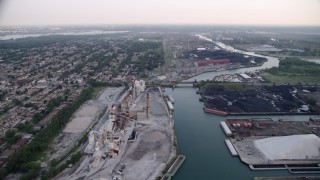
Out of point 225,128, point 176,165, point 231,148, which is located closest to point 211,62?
point 225,128

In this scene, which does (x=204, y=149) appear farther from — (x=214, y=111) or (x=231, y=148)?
(x=214, y=111)

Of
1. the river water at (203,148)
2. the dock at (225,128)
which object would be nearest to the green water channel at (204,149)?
the river water at (203,148)

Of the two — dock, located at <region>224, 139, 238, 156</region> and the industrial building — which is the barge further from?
the industrial building

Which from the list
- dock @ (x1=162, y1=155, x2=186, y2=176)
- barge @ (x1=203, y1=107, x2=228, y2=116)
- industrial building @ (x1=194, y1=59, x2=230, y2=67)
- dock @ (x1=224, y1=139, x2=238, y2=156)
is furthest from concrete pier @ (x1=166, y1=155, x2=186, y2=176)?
industrial building @ (x1=194, y1=59, x2=230, y2=67)

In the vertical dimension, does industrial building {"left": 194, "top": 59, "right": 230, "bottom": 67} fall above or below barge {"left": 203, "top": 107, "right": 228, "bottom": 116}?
above

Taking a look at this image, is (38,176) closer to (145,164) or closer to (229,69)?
(145,164)

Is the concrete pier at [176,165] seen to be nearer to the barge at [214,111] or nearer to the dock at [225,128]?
the dock at [225,128]

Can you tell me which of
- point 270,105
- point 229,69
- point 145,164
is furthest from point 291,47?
point 145,164

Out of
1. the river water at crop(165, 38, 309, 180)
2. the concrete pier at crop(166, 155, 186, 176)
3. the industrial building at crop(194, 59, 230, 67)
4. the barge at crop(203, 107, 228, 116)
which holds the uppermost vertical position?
the industrial building at crop(194, 59, 230, 67)

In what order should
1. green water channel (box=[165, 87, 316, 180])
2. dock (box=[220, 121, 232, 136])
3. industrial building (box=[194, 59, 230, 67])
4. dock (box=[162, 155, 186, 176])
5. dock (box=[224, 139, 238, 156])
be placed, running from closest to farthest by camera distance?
dock (box=[162, 155, 186, 176])
green water channel (box=[165, 87, 316, 180])
dock (box=[224, 139, 238, 156])
dock (box=[220, 121, 232, 136])
industrial building (box=[194, 59, 230, 67])
